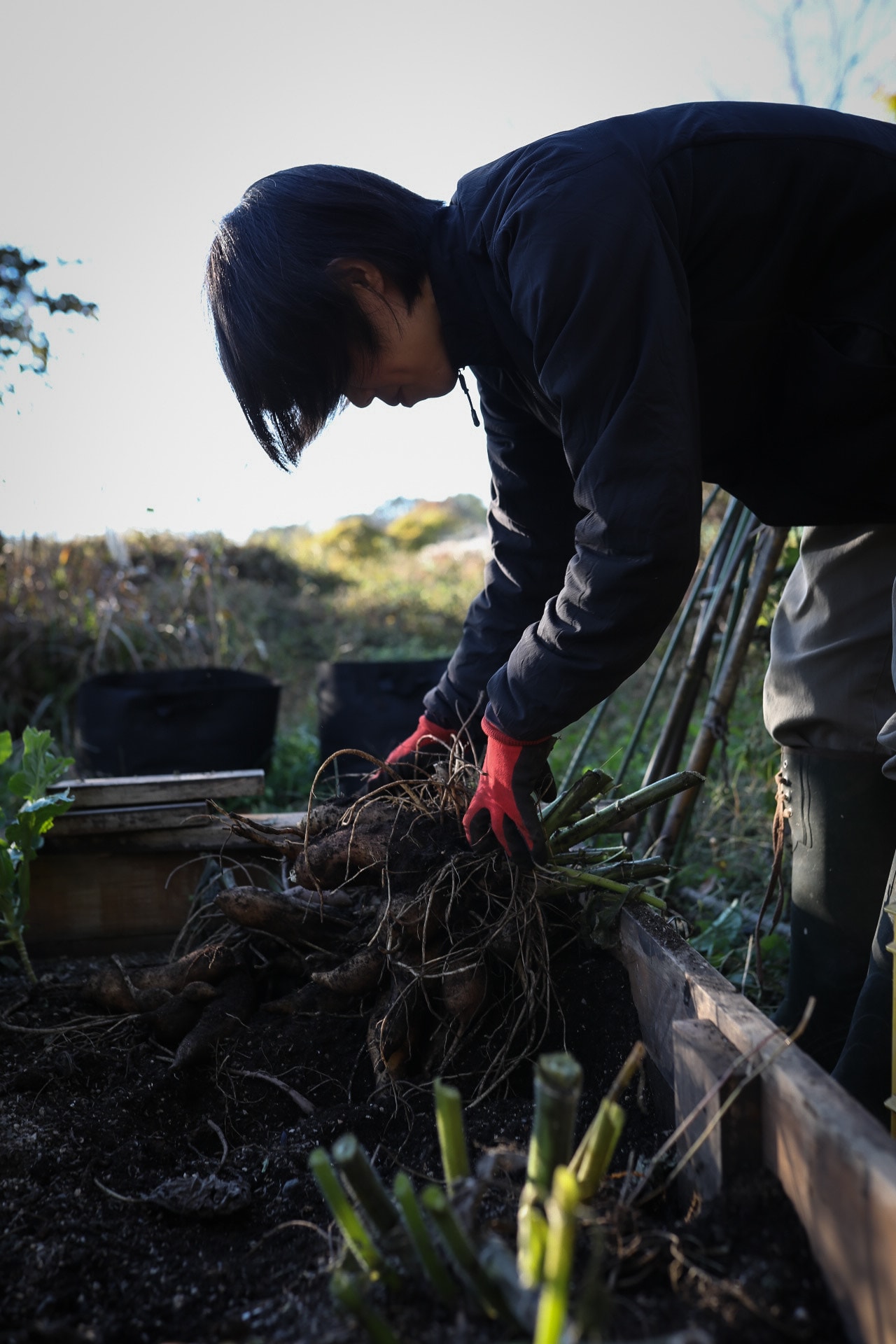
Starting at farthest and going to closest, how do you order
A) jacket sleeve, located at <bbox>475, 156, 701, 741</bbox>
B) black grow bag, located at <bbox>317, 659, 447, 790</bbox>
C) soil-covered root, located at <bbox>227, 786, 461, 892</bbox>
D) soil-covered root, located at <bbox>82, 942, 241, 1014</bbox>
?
black grow bag, located at <bbox>317, 659, 447, 790</bbox>
soil-covered root, located at <bbox>82, 942, 241, 1014</bbox>
soil-covered root, located at <bbox>227, 786, 461, 892</bbox>
jacket sleeve, located at <bbox>475, 156, 701, 741</bbox>

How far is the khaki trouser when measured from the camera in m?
1.57

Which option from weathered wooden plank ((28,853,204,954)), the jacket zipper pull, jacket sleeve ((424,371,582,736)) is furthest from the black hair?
weathered wooden plank ((28,853,204,954))

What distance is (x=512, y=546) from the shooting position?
76.5 inches

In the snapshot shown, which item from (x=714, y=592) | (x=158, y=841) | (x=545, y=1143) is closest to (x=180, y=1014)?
(x=158, y=841)

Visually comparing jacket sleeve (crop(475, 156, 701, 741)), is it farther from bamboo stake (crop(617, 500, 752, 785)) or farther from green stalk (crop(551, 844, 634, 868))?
bamboo stake (crop(617, 500, 752, 785))

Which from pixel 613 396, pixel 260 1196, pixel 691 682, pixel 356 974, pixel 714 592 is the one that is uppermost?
pixel 613 396

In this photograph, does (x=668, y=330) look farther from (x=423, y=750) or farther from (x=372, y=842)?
(x=423, y=750)

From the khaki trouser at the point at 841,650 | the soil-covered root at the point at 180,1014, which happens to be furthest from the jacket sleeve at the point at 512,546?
the soil-covered root at the point at 180,1014

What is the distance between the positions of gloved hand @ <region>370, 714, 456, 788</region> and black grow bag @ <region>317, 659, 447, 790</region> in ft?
6.33

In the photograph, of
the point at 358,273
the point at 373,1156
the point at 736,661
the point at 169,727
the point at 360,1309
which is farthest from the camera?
the point at 169,727

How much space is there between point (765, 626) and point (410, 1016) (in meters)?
1.84

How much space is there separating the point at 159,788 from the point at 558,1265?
1.87 meters

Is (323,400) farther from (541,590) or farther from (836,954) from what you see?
(836,954)

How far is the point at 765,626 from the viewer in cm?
283
